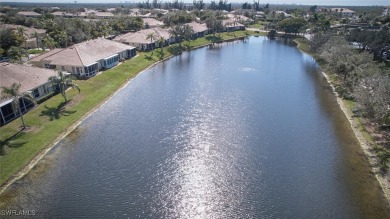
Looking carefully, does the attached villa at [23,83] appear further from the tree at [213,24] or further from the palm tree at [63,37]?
the tree at [213,24]

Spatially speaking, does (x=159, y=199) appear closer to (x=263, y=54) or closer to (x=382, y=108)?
(x=382, y=108)

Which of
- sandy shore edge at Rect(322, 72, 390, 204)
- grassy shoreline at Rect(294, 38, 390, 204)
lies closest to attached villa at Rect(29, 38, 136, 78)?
sandy shore edge at Rect(322, 72, 390, 204)

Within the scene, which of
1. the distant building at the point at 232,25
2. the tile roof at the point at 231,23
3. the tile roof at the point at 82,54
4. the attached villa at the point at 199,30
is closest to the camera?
the tile roof at the point at 82,54

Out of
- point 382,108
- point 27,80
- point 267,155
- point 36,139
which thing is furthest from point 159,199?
point 27,80

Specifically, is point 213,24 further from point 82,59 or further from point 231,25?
point 82,59

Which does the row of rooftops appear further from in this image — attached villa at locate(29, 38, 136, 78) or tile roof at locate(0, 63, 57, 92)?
attached villa at locate(29, 38, 136, 78)

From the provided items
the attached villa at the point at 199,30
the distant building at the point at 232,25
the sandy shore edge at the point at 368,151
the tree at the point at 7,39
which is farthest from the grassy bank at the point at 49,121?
the distant building at the point at 232,25

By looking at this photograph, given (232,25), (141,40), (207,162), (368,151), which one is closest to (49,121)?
(207,162)
